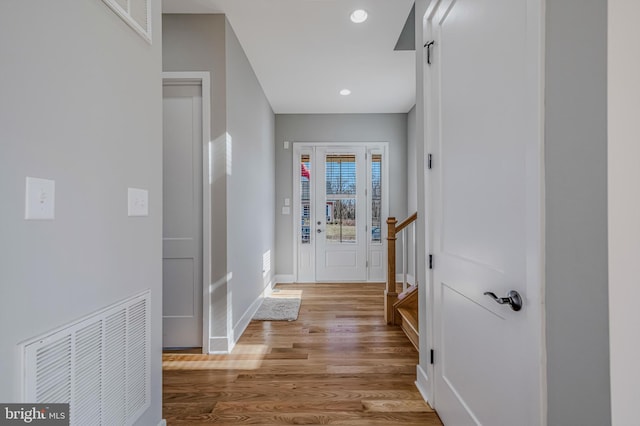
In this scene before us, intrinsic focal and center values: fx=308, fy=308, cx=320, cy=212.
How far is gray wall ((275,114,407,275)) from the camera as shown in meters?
5.03

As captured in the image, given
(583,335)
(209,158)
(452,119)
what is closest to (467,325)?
(583,335)

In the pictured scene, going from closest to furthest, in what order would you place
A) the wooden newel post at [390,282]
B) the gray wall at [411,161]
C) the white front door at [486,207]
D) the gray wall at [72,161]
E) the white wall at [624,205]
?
the white wall at [624,205] → the gray wall at [72,161] → the white front door at [486,207] → the wooden newel post at [390,282] → the gray wall at [411,161]

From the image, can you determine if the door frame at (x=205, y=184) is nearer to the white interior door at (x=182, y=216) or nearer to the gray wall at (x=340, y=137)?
the white interior door at (x=182, y=216)

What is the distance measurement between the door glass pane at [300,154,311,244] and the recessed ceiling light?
104 inches

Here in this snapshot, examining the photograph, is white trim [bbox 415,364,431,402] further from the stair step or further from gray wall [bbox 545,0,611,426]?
gray wall [bbox 545,0,611,426]

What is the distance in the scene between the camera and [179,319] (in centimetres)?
262

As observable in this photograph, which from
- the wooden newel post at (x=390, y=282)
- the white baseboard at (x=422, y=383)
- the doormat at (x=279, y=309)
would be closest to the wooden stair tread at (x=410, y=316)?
the wooden newel post at (x=390, y=282)

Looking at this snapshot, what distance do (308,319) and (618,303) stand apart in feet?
9.59

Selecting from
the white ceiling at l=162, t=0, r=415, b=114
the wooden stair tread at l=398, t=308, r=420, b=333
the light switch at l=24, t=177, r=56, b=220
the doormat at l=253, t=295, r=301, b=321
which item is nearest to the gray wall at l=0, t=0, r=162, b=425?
the light switch at l=24, t=177, r=56, b=220

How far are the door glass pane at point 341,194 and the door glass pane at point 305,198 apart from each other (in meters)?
0.30

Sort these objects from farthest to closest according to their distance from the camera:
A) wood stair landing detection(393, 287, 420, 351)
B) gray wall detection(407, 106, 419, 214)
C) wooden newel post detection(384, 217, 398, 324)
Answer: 1. gray wall detection(407, 106, 419, 214)
2. wooden newel post detection(384, 217, 398, 324)
3. wood stair landing detection(393, 287, 420, 351)

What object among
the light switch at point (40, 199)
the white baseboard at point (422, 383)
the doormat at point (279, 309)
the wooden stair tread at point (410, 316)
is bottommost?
the doormat at point (279, 309)

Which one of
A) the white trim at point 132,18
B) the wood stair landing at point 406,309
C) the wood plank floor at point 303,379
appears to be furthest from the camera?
the wood stair landing at point 406,309

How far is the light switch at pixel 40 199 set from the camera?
0.87 metres
